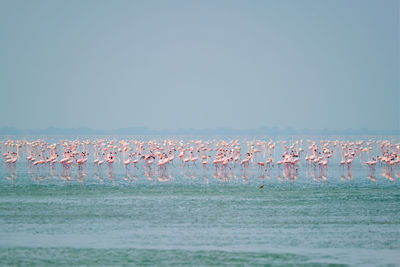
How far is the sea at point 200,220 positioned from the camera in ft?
51.6

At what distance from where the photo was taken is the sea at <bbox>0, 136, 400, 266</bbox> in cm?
1574

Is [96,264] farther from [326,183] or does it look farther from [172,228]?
[326,183]

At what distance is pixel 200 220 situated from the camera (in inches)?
801

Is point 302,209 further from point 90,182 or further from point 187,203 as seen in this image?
point 90,182

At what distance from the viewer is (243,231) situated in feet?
61.2

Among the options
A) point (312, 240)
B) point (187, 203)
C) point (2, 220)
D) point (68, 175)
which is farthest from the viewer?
point (68, 175)

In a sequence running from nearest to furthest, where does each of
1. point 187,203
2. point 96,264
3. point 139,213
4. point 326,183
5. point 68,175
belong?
point 96,264 → point 139,213 → point 187,203 → point 326,183 → point 68,175

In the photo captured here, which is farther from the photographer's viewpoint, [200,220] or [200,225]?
[200,220]

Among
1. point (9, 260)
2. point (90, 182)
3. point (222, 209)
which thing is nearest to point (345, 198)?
point (222, 209)

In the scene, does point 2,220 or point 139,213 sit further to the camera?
point 139,213

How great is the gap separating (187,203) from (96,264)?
908 cm

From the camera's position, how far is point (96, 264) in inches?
591

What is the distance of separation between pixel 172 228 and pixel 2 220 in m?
5.08

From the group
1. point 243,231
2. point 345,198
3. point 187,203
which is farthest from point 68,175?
point 243,231
